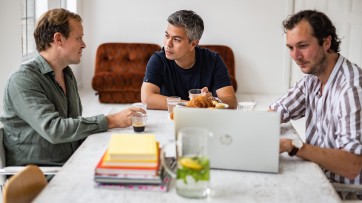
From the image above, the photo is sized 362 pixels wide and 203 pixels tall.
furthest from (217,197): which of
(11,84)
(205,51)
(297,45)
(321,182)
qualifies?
(205,51)

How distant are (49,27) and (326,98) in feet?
4.28

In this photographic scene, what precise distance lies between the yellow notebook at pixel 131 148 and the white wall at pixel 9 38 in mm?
2296

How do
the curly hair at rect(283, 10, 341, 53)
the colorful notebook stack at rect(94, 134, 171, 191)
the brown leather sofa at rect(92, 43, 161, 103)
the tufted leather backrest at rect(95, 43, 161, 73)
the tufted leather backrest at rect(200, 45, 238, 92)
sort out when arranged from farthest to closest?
the tufted leather backrest at rect(200, 45, 238, 92) → the tufted leather backrest at rect(95, 43, 161, 73) → the brown leather sofa at rect(92, 43, 161, 103) → the curly hair at rect(283, 10, 341, 53) → the colorful notebook stack at rect(94, 134, 171, 191)

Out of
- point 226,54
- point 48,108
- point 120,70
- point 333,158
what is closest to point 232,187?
point 333,158

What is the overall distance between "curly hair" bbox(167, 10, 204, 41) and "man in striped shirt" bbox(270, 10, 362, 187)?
0.88 metres

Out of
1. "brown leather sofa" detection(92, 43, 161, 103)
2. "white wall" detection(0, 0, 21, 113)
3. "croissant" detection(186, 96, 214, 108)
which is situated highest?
"white wall" detection(0, 0, 21, 113)

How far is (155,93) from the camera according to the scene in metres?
3.11

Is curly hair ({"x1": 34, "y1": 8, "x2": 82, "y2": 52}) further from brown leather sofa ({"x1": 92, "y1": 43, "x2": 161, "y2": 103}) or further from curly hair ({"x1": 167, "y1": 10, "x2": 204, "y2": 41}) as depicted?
brown leather sofa ({"x1": 92, "y1": 43, "x2": 161, "y2": 103})

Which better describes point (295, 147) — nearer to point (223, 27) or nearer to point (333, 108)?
point (333, 108)

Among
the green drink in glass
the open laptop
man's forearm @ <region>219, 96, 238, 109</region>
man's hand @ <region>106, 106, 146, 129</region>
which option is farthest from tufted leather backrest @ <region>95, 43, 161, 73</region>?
the green drink in glass

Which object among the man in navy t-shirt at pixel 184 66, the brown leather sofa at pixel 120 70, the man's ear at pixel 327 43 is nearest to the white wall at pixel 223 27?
the brown leather sofa at pixel 120 70

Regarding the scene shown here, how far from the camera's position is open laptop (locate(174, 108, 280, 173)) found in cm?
172

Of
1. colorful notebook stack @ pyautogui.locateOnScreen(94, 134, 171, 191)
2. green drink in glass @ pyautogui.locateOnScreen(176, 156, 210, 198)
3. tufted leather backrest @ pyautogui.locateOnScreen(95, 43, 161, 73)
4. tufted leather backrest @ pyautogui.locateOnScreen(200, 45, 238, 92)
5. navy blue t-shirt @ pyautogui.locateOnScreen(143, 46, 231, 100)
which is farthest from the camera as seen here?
tufted leather backrest @ pyautogui.locateOnScreen(200, 45, 238, 92)

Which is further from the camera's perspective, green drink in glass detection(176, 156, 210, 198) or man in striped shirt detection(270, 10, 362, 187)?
man in striped shirt detection(270, 10, 362, 187)
